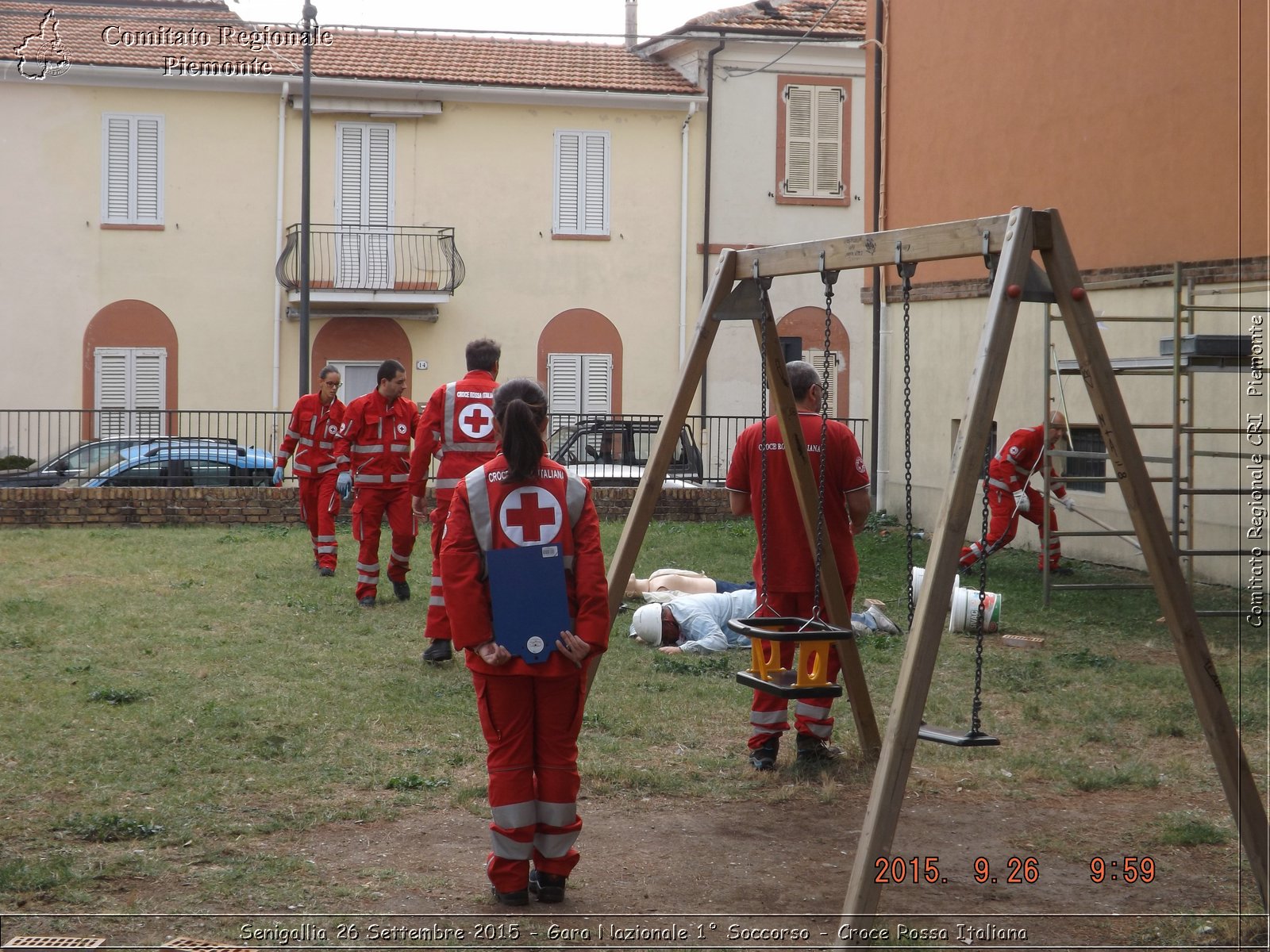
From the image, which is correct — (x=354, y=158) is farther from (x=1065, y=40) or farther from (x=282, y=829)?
(x=282, y=829)

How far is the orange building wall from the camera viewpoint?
511 inches

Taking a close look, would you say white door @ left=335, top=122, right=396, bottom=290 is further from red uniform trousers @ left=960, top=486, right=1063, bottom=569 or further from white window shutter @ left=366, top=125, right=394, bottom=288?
red uniform trousers @ left=960, top=486, right=1063, bottom=569

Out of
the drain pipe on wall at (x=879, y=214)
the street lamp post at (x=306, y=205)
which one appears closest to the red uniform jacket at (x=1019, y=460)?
the drain pipe on wall at (x=879, y=214)

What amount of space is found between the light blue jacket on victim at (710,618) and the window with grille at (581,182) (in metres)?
18.5

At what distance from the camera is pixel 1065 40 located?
1542 cm

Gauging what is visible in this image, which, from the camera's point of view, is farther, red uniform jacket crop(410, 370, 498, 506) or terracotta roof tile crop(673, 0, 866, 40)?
terracotta roof tile crop(673, 0, 866, 40)

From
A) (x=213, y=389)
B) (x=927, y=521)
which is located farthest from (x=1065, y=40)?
(x=213, y=389)

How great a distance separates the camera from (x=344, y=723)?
751 cm

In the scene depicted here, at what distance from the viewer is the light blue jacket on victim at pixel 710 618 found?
9.88 meters

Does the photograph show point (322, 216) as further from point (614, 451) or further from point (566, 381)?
point (614, 451)

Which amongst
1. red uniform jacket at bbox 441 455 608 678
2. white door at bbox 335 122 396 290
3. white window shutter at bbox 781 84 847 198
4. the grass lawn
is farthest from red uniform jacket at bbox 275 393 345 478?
white window shutter at bbox 781 84 847 198

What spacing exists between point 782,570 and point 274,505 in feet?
45.5

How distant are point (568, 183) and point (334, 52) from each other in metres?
5.51

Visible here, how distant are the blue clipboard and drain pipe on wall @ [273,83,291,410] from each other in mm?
22769
